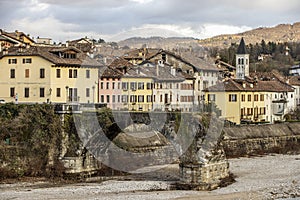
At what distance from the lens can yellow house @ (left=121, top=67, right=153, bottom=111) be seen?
58.9 m

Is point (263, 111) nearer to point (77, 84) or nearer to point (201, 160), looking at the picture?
point (77, 84)

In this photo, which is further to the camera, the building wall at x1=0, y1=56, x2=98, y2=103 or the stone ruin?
the building wall at x1=0, y1=56, x2=98, y2=103

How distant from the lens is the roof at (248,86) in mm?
69375

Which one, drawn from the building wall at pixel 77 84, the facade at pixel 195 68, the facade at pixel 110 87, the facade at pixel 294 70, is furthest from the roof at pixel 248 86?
the facade at pixel 294 70

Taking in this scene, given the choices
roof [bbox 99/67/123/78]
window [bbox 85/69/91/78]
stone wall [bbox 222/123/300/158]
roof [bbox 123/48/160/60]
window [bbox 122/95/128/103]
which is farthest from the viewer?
roof [bbox 123/48/160/60]

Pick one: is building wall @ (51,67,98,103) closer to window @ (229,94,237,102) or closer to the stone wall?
the stone wall

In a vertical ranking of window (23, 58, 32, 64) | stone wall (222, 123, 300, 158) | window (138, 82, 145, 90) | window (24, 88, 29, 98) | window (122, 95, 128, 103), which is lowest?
stone wall (222, 123, 300, 158)

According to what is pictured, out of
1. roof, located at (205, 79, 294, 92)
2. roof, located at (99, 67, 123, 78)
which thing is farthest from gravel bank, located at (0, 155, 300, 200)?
roof, located at (205, 79, 294, 92)

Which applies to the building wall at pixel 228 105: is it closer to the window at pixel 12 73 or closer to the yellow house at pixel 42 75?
the yellow house at pixel 42 75

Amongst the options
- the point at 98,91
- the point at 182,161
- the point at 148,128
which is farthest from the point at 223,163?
the point at 98,91

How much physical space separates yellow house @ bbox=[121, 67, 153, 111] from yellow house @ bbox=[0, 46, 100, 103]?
19.9 ft

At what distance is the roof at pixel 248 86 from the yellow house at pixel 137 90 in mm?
10594

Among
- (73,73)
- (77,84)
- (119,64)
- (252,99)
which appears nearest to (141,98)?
(119,64)

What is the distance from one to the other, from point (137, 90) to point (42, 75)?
471 inches
